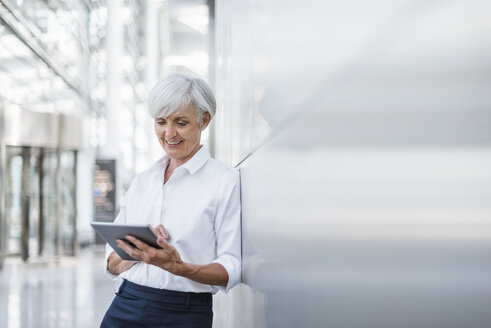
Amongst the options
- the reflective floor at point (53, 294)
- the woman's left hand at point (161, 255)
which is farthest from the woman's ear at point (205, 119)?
the reflective floor at point (53, 294)

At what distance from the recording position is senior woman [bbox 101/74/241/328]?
181cm

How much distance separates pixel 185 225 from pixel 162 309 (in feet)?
0.98

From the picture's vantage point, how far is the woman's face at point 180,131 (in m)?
1.88

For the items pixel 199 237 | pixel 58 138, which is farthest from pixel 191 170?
pixel 58 138

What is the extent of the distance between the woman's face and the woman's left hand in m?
0.39

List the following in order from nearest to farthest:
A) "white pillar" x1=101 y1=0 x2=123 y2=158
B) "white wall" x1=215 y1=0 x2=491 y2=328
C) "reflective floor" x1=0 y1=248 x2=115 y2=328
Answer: "white wall" x1=215 y1=0 x2=491 y2=328
"reflective floor" x1=0 y1=248 x2=115 y2=328
"white pillar" x1=101 y1=0 x2=123 y2=158

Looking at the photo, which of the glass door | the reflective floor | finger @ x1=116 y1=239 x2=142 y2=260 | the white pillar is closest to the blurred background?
finger @ x1=116 y1=239 x2=142 y2=260

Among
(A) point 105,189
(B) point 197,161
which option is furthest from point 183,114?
(A) point 105,189

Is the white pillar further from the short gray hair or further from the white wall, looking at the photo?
the white wall

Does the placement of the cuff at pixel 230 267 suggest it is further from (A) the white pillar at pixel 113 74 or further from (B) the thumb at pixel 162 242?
(A) the white pillar at pixel 113 74

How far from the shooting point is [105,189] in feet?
40.7

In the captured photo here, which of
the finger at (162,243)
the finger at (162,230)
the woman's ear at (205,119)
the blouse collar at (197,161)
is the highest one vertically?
the woman's ear at (205,119)

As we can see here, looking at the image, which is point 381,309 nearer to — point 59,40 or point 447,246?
point 447,246

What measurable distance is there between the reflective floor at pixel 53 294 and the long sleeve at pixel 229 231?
419 centimetres
